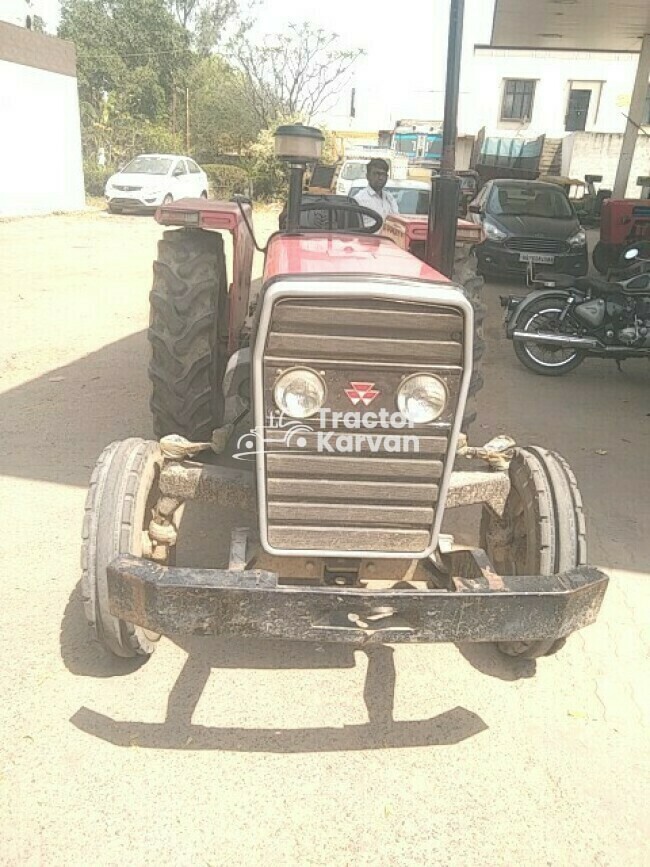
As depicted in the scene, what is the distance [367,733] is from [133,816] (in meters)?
0.79

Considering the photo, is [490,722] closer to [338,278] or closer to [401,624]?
[401,624]

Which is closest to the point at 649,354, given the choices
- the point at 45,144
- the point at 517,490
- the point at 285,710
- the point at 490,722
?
the point at 517,490

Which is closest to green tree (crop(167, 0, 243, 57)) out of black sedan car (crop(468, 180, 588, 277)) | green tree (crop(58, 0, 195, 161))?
green tree (crop(58, 0, 195, 161))

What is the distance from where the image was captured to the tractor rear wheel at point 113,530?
235 cm

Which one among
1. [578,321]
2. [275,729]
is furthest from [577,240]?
[275,729]

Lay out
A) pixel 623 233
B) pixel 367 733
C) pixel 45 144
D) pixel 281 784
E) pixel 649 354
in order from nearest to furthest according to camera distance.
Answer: pixel 281 784 < pixel 367 733 < pixel 649 354 < pixel 623 233 < pixel 45 144

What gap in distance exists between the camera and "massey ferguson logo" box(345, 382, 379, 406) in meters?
2.13

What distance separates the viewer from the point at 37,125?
663 inches

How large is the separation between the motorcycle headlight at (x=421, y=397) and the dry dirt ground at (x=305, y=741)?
110 cm

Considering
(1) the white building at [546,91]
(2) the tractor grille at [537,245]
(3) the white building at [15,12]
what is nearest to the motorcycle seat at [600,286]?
(2) the tractor grille at [537,245]

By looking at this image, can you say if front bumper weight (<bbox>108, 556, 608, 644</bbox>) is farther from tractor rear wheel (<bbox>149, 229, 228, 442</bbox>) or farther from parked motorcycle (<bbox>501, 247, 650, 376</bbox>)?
parked motorcycle (<bbox>501, 247, 650, 376</bbox>)

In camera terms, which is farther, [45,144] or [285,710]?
[45,144]

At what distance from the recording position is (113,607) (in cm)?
214

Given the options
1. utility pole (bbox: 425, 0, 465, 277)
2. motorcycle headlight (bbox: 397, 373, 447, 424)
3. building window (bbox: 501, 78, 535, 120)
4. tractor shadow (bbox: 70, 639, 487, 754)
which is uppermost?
building window (bbox: 501, 78, 535, 120)
